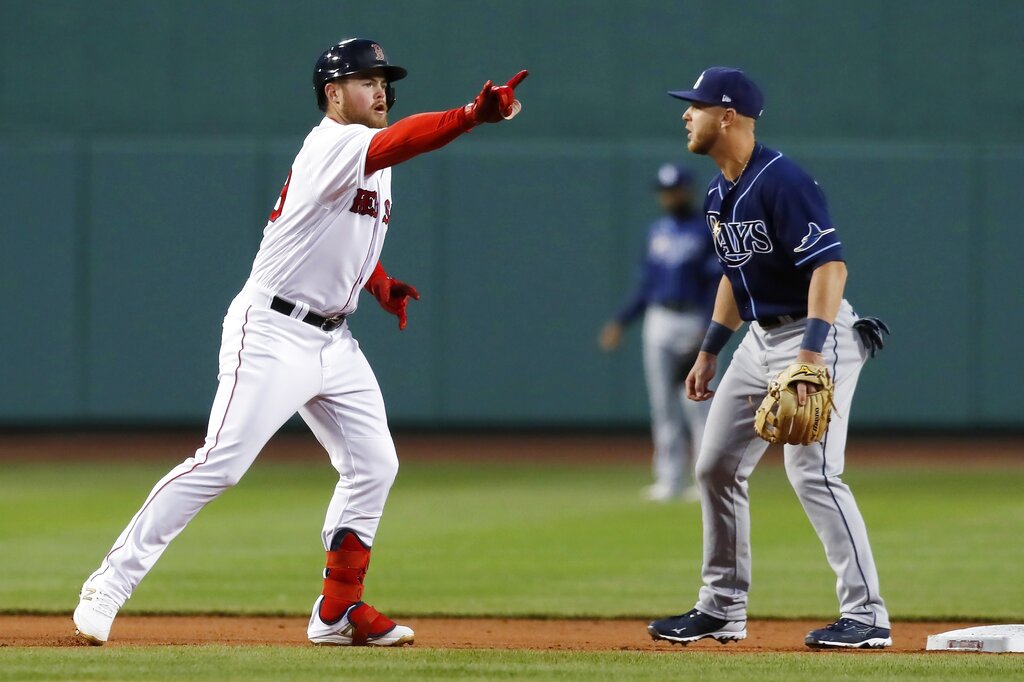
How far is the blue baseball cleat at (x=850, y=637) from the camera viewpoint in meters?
4.93

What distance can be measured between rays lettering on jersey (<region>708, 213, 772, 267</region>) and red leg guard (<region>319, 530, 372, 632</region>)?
5.11 ft

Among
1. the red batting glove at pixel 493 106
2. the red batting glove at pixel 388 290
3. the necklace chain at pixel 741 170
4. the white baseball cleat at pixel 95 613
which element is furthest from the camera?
the red batting glove at pixel 388 290

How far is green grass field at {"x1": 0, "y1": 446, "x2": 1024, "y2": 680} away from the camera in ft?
14.9

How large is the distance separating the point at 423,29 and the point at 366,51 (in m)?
9.81

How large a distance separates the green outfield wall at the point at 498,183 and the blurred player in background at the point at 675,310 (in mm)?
3693

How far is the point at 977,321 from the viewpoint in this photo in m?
14.1

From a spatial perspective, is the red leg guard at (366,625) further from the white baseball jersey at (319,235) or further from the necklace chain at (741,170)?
the necklace chain at (741,170)

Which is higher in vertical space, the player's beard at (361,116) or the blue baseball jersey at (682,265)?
the player's beard at (361,116)

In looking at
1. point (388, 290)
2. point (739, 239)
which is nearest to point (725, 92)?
point (739, 239)

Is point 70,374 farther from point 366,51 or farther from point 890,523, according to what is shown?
point 366,51

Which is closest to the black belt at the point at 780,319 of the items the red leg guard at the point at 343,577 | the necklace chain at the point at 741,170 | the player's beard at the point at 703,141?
the necklace chain at the point at 741,170

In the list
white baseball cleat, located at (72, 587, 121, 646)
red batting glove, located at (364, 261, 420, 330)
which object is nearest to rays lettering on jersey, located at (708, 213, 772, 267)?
red batting glove, located at (364, 261, 420, 330)

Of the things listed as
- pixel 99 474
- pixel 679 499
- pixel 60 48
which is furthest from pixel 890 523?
pixel 60 48

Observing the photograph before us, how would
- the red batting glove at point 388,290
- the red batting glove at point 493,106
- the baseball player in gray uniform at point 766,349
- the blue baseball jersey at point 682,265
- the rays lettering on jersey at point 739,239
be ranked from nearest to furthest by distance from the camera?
the red batting glove at point 493,106, the baseball player in gray uniform at point 766,349, the rays lettering on jersey at point 739,239, the red batting glove at point 388,290, the blue baseball jersey at point 682,265
